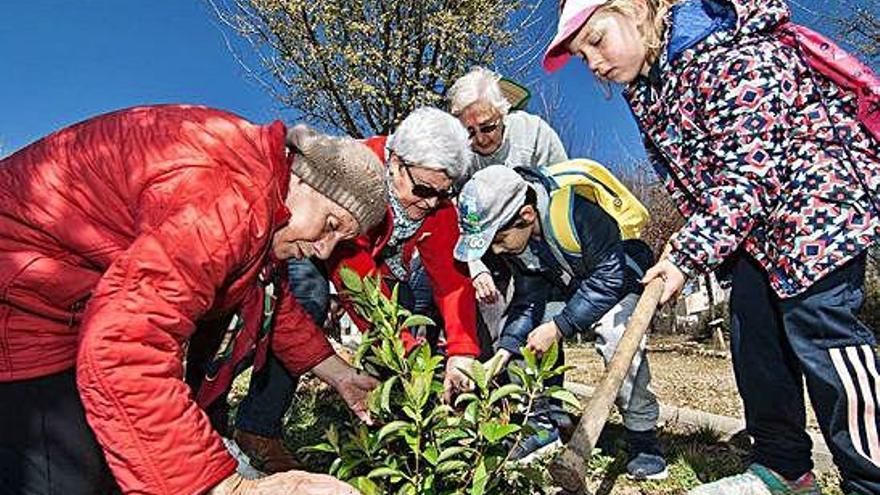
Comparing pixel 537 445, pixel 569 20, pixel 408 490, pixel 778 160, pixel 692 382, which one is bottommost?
pixel 692 382

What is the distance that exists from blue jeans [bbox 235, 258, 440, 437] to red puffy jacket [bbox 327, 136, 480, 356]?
0.63ft

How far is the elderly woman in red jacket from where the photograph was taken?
1.44 metres

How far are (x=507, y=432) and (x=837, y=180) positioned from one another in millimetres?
1298

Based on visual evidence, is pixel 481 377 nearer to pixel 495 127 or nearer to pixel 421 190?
pixel 421 190

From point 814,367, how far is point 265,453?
83.7 inches

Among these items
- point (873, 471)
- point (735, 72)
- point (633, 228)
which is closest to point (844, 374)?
point (873, 471)

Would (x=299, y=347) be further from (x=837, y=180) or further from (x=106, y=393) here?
(x=837, y=180)

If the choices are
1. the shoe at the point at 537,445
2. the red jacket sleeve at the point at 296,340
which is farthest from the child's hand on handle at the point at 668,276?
the shoe at the point at 537,445

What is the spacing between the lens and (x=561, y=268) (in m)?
3.60

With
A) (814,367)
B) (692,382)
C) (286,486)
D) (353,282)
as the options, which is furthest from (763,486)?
(692,382)

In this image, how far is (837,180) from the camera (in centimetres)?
229

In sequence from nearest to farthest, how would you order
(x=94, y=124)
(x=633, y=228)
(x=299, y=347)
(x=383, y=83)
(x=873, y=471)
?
(x=94, y=124)
(x=873, y=471)
(x=299, y=347)
(x=633, y=228)
(x=383, y=83)

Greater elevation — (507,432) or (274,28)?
(274,28)

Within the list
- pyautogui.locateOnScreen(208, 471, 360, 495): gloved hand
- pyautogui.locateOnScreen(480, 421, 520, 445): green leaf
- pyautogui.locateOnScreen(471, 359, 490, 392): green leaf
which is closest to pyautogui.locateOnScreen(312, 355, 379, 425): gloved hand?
pyautogui.locateOnScreen(471, 359, 490, 392): green leaf
